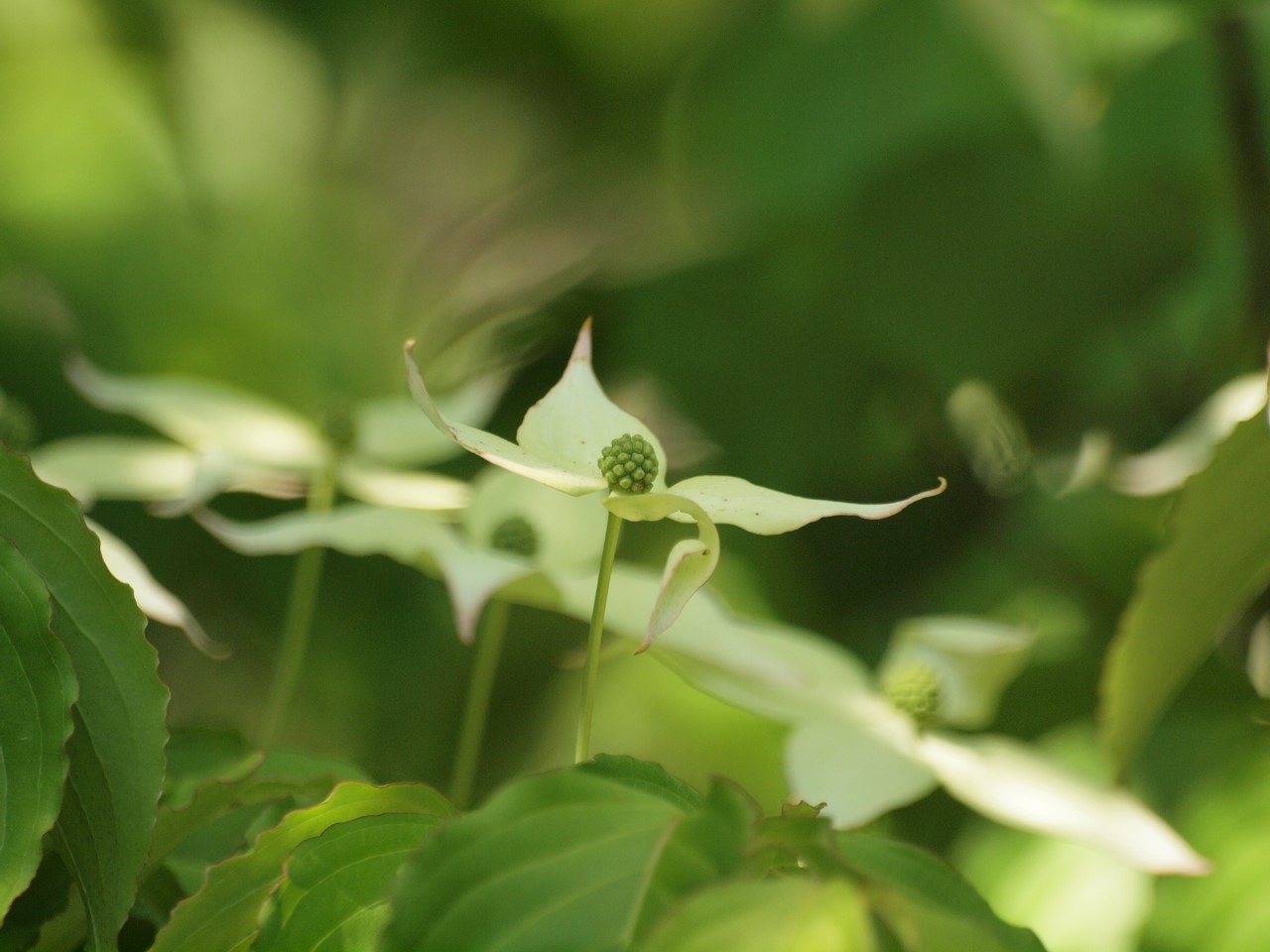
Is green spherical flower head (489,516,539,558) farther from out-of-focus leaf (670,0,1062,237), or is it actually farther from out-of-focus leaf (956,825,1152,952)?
out-of-focus leaf (670,0,1062,237)

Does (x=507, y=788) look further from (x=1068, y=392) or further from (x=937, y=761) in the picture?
(x=1068, y=392)

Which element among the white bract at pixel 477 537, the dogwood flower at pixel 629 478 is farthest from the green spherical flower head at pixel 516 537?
the dogwood flower at pixel 629 478

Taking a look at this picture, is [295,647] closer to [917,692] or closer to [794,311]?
[917,692]

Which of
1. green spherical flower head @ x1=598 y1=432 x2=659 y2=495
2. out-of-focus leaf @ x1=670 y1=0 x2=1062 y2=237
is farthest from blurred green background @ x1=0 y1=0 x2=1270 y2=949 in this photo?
green spherical flower head @ x1=598 y1=432 x2=659 y2=495

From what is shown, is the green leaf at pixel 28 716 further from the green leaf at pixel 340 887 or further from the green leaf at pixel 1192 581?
the green leaf at pixel 1192 581

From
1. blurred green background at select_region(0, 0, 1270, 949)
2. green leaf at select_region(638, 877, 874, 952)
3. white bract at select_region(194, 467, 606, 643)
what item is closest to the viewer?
green leaf at select_region(638, 877, 874, 952)
